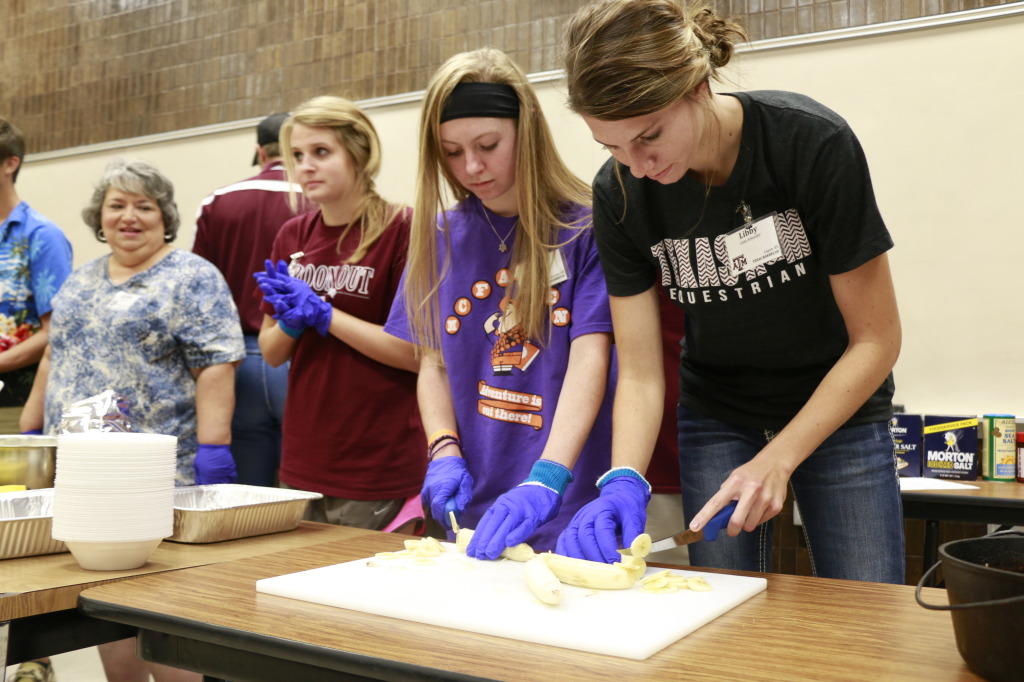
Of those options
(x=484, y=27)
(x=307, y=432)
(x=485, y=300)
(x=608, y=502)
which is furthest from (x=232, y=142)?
(x=608, y=502)

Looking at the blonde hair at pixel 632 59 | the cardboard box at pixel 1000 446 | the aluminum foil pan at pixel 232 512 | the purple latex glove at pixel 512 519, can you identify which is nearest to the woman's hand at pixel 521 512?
the purple latex glove at pixel 512 519

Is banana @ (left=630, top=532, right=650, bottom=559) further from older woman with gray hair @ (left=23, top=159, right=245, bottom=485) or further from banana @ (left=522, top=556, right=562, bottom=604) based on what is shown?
older woman with gray hair @ (left=23, top=159, right=245, bottom=485)

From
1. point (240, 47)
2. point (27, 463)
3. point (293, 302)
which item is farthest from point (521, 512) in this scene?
point (240, 47)

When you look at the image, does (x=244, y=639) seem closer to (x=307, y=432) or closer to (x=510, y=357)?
(x=510, y=357)

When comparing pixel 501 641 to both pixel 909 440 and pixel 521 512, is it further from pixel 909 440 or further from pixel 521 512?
pixel 909 440

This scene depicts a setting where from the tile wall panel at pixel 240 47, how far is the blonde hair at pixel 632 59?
1.96 meters

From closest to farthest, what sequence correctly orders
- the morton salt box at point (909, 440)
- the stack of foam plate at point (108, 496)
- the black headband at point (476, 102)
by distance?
the stack of foam plate at point (108, 496)
the black headband at point (476, 102)
the morton salt box at point (909, 440)

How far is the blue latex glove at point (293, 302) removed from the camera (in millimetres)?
1947

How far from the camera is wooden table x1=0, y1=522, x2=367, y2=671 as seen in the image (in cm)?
93

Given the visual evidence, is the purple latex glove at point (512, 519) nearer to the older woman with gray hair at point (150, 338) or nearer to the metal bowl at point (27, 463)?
the metal bowl at point (27, 463)

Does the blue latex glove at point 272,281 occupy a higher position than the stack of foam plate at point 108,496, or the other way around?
the blue latex glove at point 272,281

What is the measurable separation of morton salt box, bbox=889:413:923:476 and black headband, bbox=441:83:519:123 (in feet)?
5.99

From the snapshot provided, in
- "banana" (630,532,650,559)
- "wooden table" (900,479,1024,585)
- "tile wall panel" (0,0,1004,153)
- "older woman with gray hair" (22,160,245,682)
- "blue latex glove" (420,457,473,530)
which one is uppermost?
"tile wall panel" (0,0,1004,153)

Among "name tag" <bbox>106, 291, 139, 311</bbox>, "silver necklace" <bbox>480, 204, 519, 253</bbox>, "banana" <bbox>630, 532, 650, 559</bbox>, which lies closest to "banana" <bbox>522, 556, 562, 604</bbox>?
"banana" <bbox>630, 532, 650, 559</bbox>
